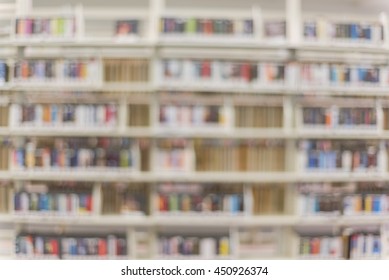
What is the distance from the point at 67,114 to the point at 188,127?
685mm

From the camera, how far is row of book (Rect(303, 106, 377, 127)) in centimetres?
181

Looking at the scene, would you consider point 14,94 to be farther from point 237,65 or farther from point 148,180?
point 237,65

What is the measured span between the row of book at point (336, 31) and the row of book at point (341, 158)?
612 mm

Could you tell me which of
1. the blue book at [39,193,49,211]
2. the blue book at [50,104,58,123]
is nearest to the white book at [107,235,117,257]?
the blue book at [39,193,49,211]

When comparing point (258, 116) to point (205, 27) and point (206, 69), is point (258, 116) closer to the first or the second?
point (206, 69)

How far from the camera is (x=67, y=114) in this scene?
1.78 metres

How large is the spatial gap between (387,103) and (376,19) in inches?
19.5

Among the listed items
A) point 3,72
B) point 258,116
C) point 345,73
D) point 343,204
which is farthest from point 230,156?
point 3,72

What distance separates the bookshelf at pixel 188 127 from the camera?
5.83 feet

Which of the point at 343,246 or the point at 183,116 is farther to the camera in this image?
the point at 343,246

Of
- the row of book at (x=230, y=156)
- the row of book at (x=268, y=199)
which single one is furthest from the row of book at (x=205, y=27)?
the row of book at (x=268, y=199)

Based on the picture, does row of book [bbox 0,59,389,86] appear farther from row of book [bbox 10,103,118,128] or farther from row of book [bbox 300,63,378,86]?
row of book [bbox 10,103,118,128]

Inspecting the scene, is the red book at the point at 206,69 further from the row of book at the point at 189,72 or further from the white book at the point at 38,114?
the white book at the point at 38,114
